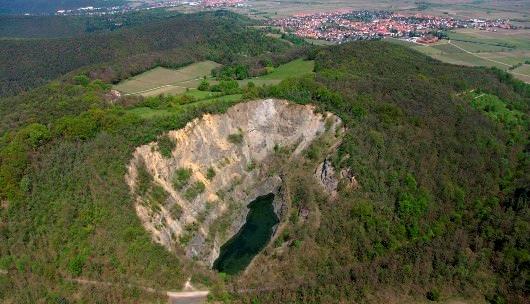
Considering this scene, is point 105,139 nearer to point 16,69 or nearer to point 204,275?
point 204,275

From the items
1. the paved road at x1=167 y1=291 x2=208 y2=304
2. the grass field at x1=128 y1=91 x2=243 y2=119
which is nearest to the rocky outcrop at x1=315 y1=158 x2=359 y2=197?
the grass field at x1=128 y1=91 x2=243 y2=119

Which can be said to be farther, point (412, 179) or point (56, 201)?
point (412, 179)

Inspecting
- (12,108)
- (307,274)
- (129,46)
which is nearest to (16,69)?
(129,46)

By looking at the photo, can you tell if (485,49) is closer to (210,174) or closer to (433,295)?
(210,174)

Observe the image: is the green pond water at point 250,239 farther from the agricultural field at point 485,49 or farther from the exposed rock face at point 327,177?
the agricultural field at point 485,49

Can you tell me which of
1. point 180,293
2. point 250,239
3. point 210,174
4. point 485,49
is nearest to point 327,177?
point 250,239
